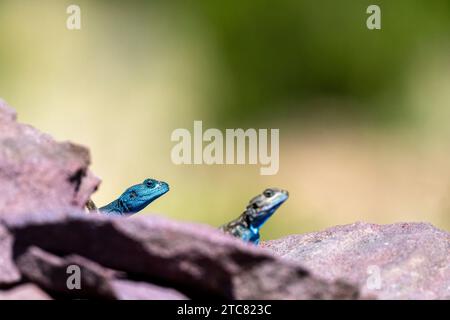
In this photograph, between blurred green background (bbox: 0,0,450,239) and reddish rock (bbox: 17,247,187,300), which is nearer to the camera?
reddish rock (bbox: 17,247,187,300)

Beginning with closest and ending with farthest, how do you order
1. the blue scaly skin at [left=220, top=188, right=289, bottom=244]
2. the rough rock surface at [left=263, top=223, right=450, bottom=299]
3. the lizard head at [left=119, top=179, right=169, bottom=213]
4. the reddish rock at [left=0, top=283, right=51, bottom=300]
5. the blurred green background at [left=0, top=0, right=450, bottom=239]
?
the reddish rock at [left=0, top=283, right=51, bottom=300], the rough rock surface at [left=263, top=223, right=450, bottom=299], the blue scaly skin at [left=220, top=188, right=289, bottom=244], the lizard head at [left=119, top=179, right=169, bottom=213], the blurred green background at [left=0, top=0, right=450, bottom=239]

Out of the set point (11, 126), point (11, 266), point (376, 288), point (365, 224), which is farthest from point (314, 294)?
point (365, 224)

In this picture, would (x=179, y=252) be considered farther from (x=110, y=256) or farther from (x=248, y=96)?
(x=248, y=96)

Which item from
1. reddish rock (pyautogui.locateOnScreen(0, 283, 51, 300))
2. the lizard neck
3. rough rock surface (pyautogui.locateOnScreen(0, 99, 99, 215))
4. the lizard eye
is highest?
rough rock surface (pyautogui.locateOnScreen(0, 99, 99, 215))

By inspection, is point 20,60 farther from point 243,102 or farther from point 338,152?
point 338,152

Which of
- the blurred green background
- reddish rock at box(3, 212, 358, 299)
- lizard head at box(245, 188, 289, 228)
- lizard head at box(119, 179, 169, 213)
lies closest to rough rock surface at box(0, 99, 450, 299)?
reddish rock at box(3, 212, 358, 299)

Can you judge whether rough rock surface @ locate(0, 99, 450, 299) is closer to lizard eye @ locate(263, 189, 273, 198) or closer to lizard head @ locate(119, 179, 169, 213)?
lizard eye @ locate(263, 189, 273, 198)
